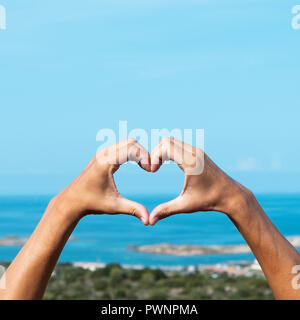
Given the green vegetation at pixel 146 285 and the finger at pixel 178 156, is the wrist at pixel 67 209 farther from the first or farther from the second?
the green vegetation at pixel 146 285

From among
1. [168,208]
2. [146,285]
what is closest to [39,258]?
[168,208]

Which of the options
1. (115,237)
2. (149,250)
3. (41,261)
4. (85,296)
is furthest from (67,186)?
(115,237)

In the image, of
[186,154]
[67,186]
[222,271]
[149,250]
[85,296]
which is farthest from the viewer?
[149,250]

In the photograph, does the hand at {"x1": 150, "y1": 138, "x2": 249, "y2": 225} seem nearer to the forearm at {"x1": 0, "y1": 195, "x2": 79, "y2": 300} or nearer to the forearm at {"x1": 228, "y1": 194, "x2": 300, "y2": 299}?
the forearm at {"x1": 228, "y1": 194, "x2": 300, "y2": 299}

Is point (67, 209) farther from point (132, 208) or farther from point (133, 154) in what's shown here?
point (133, 154)

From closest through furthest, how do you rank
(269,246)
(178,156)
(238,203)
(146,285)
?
(178,156), (238,203), (269,246), (146,285)

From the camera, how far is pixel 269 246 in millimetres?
2670

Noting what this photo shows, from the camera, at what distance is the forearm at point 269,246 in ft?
8.60

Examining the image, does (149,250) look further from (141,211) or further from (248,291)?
(141,211)

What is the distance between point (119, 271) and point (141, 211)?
12981 mm

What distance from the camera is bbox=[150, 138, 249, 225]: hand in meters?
2.36

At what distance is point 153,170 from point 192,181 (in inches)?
7.3

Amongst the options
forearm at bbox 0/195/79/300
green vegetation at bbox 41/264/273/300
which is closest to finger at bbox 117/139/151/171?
forearm at bbox 0/195/79/300
